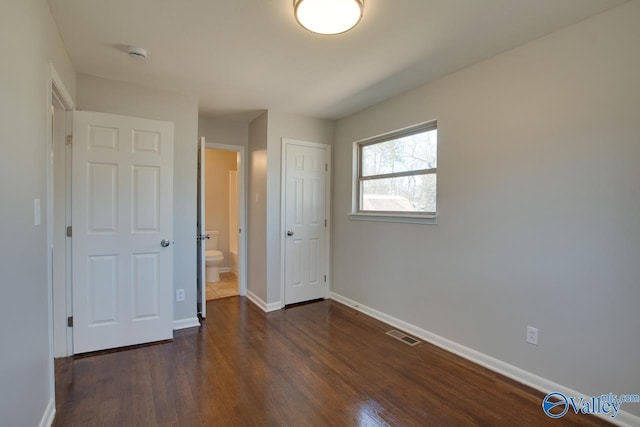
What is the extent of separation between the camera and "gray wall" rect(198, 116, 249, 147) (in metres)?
4.01

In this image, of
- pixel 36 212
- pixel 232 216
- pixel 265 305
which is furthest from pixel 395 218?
pixel 232 216

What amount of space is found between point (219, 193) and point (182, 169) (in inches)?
100

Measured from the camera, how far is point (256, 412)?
189 centimetres

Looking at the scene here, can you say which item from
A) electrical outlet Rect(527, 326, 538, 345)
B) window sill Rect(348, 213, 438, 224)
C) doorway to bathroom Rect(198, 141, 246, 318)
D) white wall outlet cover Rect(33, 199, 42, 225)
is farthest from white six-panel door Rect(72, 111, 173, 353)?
electrical outlet Rect(527, 326, 538, 345)

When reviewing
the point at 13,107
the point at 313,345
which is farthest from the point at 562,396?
the point at 13,107

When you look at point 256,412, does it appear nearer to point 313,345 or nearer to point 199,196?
point 313,345

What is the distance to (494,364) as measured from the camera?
2387 millimetres

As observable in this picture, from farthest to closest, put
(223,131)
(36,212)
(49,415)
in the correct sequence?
1. (223,131)
2. (49,415)
3. (36,212)

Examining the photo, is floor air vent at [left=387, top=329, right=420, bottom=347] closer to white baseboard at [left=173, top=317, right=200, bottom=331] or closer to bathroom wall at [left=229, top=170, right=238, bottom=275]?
white baseboard at [left=173, top=317, right=200, bottom=331]

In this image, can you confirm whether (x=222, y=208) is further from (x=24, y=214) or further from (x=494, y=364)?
(x=494, y=364)

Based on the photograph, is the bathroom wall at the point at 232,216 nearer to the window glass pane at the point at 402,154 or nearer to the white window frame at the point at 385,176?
the white window frame at the point at 385,176

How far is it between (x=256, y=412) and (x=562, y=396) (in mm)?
1976

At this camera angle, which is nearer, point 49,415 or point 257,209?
point 49,415

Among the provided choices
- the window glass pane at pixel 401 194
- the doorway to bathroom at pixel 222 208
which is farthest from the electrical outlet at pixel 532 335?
the doorway to bathroom at pixel 222 208
